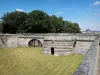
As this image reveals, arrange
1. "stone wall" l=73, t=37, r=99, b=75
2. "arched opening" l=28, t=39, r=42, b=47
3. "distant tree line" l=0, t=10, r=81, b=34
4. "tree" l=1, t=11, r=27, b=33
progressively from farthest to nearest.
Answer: "tree" l=1, t=11, r=27, b=33
"distant tree line" l=0, t=10, r=81, b=34
"arched opening" l=28, t=39, r=42, b=47
"stone wall" l=73, t=37, r=99, b=75

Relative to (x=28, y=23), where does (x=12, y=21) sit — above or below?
above

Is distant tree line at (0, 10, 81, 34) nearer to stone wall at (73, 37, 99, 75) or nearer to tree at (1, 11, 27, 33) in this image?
tree at (1, 11, 27, 33)

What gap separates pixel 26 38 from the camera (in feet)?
132

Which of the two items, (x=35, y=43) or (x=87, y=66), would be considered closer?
(x=87, y=66)

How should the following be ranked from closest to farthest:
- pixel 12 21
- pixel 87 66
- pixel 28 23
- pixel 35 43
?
pixel 87 66
pixel 35 43
pixel 28 23
pixel 12 21

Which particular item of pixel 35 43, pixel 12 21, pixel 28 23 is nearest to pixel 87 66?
pixel 35 43

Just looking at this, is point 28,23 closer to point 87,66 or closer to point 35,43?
point 35,43

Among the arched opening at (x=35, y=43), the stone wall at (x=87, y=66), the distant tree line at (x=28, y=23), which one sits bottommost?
the arched opening at (x=35, y=43)

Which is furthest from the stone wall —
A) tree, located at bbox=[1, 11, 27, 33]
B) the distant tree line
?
tree, located at bbox=[1, 11, 27, 33]

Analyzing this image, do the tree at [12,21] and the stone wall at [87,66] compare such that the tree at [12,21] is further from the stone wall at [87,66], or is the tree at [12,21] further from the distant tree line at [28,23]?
the stone wall at [87,66]

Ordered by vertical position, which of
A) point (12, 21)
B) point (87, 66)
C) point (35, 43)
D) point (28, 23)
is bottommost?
point (35, 43)

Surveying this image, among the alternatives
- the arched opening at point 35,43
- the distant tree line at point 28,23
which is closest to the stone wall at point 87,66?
the arched opening at point 35,43

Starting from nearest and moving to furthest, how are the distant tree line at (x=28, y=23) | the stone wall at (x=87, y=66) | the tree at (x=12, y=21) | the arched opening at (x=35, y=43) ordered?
the stone wall at (x=87, y=66) → the arched opening at (x=35, y=43) → the distant tree line at (x=28, y=23) → the tree at (x=12, y=21)

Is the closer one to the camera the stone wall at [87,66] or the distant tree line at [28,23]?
the stone wall at [87,66]
